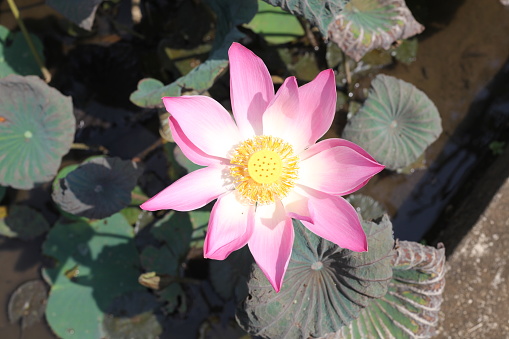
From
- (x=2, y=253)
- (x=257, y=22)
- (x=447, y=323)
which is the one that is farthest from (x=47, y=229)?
(x=447, y=323)

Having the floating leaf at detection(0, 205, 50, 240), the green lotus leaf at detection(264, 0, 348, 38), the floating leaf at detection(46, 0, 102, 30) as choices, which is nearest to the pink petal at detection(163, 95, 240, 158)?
the green lotus leaf at detection(264, 0, 348, 38)

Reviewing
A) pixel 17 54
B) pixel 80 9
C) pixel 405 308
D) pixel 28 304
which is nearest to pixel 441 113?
pixel 405 308

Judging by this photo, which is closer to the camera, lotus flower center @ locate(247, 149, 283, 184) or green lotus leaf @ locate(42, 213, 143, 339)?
lotus flower center @ locate(247, 149, 283, 184)

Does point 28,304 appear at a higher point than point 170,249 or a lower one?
lower

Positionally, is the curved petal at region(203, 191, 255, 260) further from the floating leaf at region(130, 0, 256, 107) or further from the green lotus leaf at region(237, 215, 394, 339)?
the floating leaf at region(130, 0, 256, 107)

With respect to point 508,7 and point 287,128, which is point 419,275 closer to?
point 287,128

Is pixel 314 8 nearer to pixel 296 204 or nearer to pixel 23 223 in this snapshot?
pixel 296 204
